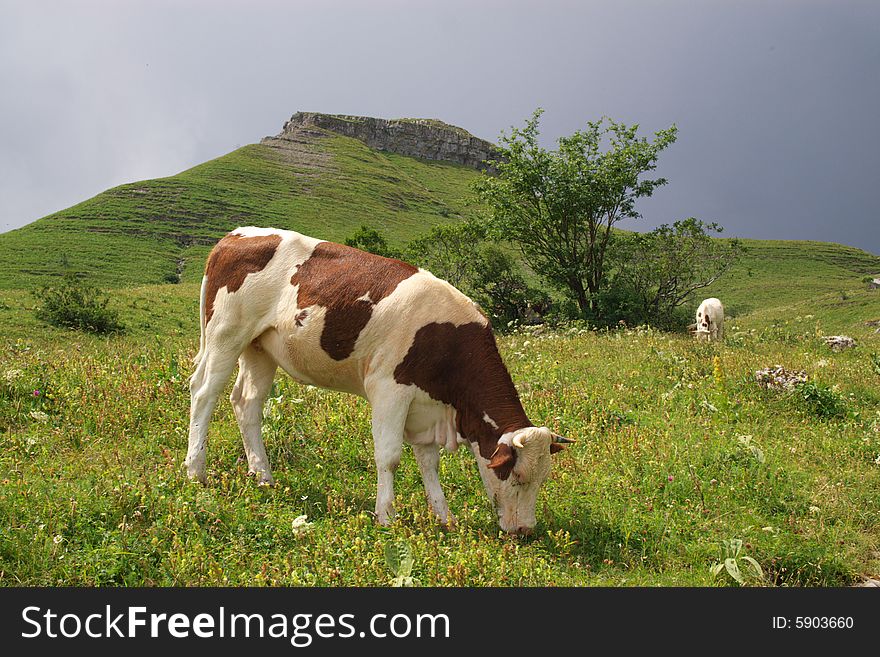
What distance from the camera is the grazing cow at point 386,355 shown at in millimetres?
6129

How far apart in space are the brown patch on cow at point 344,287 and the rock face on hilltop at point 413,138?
170 meters

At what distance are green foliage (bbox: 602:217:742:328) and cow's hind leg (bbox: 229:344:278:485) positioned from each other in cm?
1951

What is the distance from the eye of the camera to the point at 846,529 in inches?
258

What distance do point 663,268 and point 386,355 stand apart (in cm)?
2170

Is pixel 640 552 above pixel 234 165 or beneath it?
beneath

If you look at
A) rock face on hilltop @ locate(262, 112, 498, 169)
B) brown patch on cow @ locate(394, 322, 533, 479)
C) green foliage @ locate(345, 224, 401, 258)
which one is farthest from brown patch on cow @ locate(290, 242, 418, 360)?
rock face on hilltop @ locate(262, 112, 498, 169)

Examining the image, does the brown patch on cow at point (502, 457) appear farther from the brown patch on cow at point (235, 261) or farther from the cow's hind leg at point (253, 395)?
the brown patch on cow at point (235, 261)

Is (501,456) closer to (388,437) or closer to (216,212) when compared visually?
(388,437)

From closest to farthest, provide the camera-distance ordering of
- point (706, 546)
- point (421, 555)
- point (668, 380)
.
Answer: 1. point (421, 555)
2. point (706, 546)
3. point (668, 380)

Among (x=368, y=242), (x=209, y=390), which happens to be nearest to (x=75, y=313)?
(x=209, y=390)

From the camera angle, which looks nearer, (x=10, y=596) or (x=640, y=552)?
(x=10, y=596)

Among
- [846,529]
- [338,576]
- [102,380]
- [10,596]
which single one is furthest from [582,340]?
[10,596]

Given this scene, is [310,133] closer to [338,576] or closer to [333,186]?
[333,186]

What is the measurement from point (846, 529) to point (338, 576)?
202 inches
